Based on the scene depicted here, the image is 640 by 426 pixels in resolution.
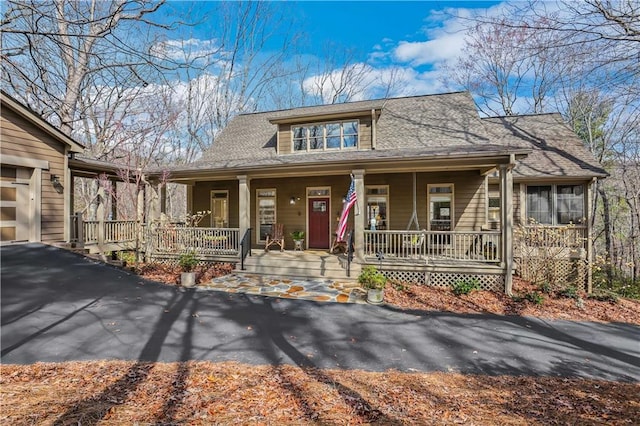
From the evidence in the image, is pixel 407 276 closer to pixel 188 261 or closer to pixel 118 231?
pixel 188 261

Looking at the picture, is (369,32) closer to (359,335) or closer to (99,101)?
Result: (99,101)

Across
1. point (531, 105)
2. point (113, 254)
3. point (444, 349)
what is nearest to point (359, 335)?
point (444, 349)

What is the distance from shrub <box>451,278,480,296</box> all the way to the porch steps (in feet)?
8.97

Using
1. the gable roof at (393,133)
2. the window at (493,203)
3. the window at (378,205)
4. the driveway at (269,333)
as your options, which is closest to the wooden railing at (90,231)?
the driveway at (269,333)

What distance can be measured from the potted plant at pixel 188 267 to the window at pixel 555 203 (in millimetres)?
11484

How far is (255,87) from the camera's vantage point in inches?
891

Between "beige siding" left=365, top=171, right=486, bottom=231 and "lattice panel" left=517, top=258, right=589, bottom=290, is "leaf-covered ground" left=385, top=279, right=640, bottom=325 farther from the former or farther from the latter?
"beige siding" left=365, top=171, right=486, bottom=231

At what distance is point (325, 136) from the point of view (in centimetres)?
1190

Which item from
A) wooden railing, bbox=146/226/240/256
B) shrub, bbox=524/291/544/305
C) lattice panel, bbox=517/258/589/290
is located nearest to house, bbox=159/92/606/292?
shrub, bbox=524/291/544/305

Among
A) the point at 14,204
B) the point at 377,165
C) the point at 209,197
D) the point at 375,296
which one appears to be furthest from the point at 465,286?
the point at 14,204

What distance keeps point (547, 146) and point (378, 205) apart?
7.01 metres

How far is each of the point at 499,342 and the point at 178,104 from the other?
781 inches

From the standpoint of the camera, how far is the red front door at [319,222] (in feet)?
39.9

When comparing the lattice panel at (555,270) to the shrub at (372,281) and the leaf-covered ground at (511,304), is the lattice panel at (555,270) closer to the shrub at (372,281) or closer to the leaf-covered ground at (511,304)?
the leaf-covered ground at (511,304)
